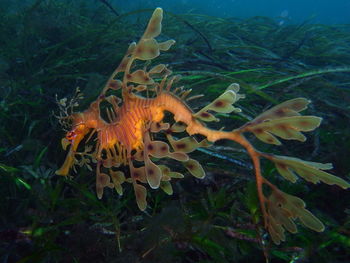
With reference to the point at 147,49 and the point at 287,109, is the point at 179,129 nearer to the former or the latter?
the point at 147,49

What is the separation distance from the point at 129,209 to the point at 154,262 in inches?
17.8

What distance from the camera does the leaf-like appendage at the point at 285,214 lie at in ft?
3.93

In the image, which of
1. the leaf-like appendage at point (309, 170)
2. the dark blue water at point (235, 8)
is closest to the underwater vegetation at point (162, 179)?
the leaf-like appendage at point (309, 170)

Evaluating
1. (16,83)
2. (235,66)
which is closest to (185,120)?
(16,83)

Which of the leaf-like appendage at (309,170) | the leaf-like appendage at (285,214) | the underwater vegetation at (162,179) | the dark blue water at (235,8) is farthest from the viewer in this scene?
the dark blue water at (235,8)

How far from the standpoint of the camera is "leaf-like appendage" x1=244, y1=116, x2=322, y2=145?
1144 millimetres

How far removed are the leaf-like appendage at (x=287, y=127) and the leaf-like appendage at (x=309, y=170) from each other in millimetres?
98

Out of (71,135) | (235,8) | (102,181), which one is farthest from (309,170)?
(235,8)

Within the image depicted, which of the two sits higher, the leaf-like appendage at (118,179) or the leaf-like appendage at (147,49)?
the leaf-like appendage at (147,49)

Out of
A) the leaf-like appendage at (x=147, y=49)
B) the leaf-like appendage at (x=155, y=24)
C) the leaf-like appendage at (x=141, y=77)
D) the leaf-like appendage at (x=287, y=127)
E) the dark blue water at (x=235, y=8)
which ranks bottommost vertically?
the dark blue water at (x=235, y=8)

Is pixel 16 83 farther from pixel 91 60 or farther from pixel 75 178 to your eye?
pixel 75 178

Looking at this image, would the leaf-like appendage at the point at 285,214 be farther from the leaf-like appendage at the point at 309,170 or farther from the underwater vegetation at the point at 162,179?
the leaf-like appendage at the point at 309,170

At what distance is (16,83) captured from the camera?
270 cm

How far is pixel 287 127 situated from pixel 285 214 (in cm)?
42
